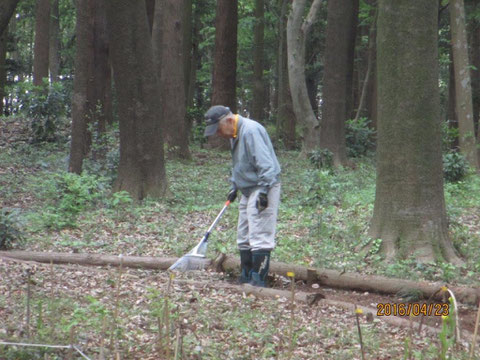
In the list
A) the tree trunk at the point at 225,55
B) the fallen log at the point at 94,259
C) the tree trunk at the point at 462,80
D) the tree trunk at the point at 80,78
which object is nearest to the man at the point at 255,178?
the fallen log at the point at 94,259

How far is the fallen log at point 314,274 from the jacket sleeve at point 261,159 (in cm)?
112

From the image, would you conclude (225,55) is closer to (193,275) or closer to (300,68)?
(300,68)

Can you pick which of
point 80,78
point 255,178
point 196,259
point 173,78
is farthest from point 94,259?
point 173,78

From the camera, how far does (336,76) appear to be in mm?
19281

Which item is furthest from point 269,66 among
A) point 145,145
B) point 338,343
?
point 338,343

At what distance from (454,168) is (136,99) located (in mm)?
7011

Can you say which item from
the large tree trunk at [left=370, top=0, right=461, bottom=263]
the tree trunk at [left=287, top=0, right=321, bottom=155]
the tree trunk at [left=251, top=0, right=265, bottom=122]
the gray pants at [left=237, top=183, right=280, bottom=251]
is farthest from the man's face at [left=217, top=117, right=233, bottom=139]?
the tree trunk at [left=251, top=0, right=265, bottom=122]

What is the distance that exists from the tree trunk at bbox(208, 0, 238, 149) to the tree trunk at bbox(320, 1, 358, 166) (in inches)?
173

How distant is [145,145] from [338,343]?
25.9 ft

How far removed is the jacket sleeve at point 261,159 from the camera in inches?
281

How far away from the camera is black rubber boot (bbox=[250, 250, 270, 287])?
728 centimetres

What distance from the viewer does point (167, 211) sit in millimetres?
12180

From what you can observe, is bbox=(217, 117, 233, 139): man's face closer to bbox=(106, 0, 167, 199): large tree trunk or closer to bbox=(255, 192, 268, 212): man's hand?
bbox=(255, 192, 268, 212): man's hand

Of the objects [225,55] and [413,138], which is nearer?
[413,138]
